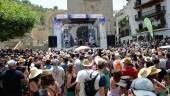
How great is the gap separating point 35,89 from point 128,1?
7594 centimetres

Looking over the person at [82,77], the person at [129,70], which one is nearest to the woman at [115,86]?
the person at [82,77]

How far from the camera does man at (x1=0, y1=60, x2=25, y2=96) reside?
1092 centimetres

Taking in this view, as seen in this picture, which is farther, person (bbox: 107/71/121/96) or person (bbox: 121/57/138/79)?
person (bbox: 121/57/138/79)

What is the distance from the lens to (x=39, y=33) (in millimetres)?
92688

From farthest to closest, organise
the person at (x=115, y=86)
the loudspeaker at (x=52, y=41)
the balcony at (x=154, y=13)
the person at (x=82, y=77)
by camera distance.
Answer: the balcony at (x=154, y=13) < the loudspeaker at (x=52, y=41) < the person at (x=82, y=77) < the person at (x=115, y=86)

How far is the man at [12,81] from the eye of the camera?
1092 cm

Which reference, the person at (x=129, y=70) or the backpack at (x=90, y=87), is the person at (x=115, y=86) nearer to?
the backpack at (x=90, y=87)

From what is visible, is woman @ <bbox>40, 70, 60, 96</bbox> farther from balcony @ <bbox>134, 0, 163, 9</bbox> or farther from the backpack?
balcony @ <bbox>134, 0, 163, 9</bbox>

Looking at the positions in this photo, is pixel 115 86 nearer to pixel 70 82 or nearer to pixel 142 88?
pixel 70 82

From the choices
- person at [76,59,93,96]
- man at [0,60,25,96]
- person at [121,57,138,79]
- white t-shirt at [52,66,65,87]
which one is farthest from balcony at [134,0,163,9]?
person at [76,59,93,96]

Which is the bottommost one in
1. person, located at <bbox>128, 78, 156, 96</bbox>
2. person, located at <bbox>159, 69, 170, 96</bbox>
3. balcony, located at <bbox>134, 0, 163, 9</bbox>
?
person, located at <bbox>159, 69, 170, 96</bbox>

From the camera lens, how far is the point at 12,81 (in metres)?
10.9

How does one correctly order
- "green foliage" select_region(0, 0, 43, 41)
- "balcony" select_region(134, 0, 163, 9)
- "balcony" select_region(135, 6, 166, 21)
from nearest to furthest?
"green foliage" select_region(0, 0, 43, 41) → "balcony" select_region(135, 6, 166, 21) → "balcony" select_region(134, 0, 163, 9)

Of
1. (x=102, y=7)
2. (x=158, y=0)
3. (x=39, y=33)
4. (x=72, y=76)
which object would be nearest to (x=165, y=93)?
(x=72, y=76)
